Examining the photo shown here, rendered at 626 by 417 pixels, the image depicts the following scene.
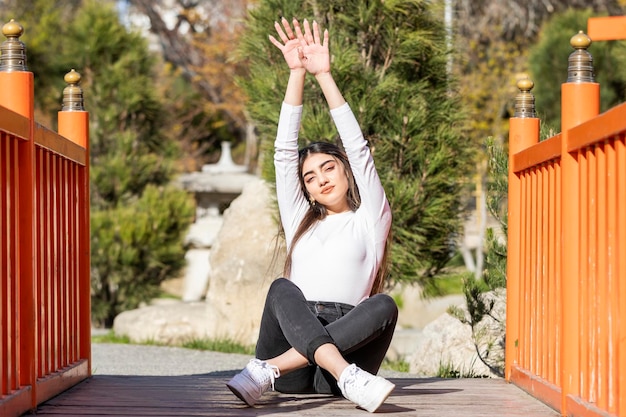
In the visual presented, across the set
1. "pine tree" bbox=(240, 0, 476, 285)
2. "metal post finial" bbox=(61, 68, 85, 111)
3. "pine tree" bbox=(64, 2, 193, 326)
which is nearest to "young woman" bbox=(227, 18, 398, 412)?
"metal post finial" bbox=(61, 68, 85, 111)

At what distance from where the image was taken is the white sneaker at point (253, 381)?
3383mm

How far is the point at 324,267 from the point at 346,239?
0.44ft

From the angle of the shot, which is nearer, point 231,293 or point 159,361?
point 159,361

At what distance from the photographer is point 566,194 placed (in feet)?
10.4

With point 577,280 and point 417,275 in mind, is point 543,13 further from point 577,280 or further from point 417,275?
point 577,280

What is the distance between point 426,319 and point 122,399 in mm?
8843

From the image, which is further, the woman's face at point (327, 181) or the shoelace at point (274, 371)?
the woman's face at point (327, 181)

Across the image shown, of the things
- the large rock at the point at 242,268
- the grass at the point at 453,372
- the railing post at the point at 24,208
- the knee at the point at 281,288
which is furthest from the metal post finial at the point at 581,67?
the large rock at the point at 242,268

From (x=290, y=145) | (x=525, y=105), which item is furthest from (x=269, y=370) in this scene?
(x=525, y=105)

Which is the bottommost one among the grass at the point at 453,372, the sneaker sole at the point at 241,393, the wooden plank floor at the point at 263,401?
the grass at the point at 453,372

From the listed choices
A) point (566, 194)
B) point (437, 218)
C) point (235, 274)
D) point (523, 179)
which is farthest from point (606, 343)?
point (235, 274)

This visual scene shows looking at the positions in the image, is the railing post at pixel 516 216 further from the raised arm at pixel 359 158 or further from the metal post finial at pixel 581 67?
the metal post finial at pixel 581 67

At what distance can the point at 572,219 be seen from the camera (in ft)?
10.2

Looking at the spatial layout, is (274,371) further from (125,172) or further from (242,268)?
(125,172)
